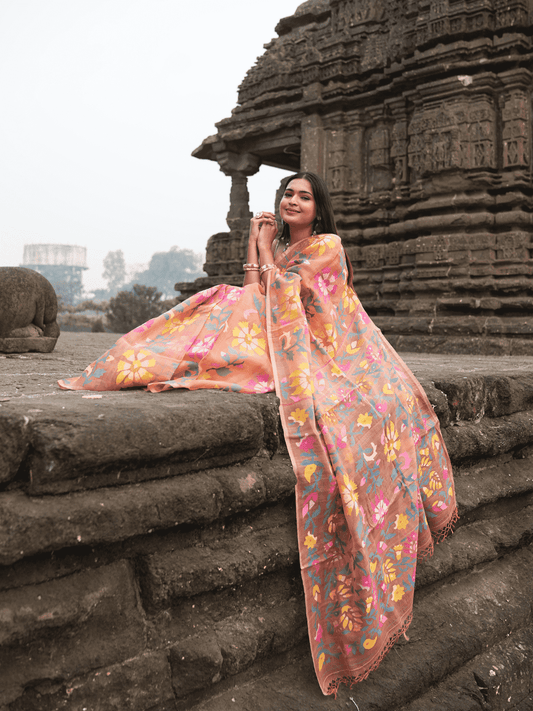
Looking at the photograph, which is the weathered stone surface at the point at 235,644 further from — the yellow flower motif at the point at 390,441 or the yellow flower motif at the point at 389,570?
the yellow flower motif at the point at 390,441

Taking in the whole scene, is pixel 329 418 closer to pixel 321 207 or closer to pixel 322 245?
pixel 322 245

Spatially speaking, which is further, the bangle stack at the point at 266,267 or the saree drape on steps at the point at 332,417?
the bangle stack at the point at 266,267

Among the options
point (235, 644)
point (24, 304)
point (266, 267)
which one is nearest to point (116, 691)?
point (235, 644)

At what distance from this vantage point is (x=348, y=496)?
1.67m

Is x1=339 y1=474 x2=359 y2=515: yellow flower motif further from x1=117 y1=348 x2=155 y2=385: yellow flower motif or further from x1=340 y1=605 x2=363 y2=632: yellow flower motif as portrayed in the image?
x1=117 y1=348 x2=155 y2=385: yellow flower motif

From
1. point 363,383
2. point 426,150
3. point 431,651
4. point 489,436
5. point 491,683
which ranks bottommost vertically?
point 491,683

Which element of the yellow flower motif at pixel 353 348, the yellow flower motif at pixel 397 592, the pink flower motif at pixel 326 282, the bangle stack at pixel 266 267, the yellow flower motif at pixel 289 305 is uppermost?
the bangle stack at pixel 266 267

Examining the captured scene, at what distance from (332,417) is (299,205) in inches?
41.0

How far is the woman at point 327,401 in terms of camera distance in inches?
64.7

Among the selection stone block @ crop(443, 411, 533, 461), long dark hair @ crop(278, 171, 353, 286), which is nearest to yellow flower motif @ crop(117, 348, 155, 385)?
long dark hair @ crop(278, 171, 353, 286)

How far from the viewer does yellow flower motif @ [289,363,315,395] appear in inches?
72.7

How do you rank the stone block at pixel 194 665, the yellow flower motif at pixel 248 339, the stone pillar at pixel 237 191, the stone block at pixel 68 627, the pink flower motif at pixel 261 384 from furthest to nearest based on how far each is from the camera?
the stone pillar at pixel 237 191
the yellow flower motif at pixel 248 339
the pink flower motif at pixel 261 384
the stone block at pixel 194 665
the stone block at pixel 68 627

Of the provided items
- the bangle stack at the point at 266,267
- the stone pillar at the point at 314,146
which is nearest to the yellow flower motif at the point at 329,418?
the bangle stack at the point at 266,267

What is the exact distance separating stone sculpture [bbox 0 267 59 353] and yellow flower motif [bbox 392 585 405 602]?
2944 mm
